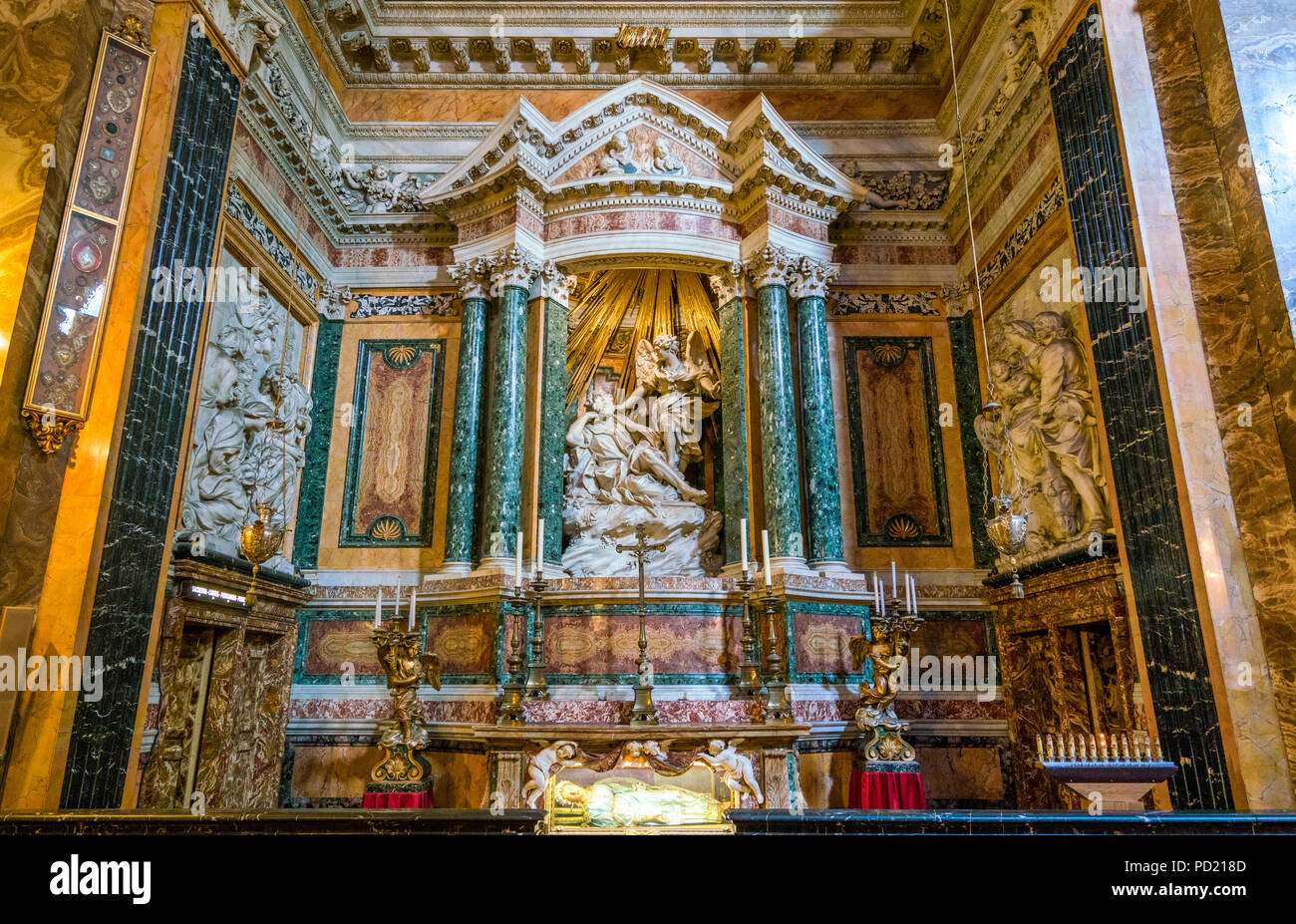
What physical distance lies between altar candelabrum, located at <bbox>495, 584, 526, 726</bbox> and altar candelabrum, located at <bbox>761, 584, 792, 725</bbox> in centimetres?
201

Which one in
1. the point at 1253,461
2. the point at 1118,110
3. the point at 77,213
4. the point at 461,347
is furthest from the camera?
the point at 461,347

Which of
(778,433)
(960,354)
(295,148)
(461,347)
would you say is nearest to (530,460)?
(461,347)

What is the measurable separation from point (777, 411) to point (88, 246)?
5787mm

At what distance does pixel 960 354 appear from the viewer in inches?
356

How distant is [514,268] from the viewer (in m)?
8.50

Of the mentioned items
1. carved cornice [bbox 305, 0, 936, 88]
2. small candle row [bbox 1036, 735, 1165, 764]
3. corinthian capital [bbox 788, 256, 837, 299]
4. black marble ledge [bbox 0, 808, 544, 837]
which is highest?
carved cornice [bbox 305, 0, 936, 88]

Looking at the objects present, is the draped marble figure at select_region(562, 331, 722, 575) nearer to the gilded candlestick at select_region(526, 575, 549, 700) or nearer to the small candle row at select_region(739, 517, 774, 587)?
the small candle row at select_region(739, 517, 774, 587)

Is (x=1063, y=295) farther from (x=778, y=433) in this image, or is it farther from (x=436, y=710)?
(x=436, y=710)

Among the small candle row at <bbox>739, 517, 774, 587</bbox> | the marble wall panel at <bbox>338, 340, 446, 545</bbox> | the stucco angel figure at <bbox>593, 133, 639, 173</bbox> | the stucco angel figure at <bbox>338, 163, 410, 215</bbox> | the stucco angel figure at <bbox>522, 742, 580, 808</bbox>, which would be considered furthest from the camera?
the stucco angel figure at <bbox>338, 163, 410, 215</bbox>

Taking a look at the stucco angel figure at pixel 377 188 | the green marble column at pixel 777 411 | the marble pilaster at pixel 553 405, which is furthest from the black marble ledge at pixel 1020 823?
the stucco angel figure at pixel 377 188

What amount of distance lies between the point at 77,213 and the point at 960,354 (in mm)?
8185

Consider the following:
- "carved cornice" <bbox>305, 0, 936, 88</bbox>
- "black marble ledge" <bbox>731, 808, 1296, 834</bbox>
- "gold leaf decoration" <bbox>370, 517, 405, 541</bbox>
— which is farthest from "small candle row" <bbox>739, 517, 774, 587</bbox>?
"carved cornice" <bbox>305, 0, 936, 88</bbox>

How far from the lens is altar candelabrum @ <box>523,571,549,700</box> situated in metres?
6.75

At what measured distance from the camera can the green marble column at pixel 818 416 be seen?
793cm
